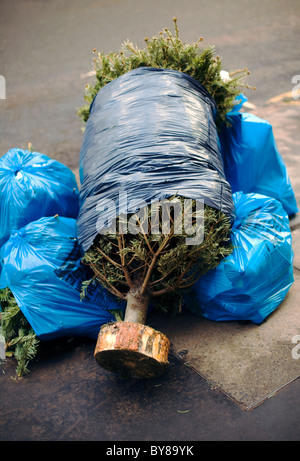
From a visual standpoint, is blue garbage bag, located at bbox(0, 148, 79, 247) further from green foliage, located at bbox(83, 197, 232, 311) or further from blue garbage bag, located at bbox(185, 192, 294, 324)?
blue garbage bag, located at bbox(185, 192, 294, 324)

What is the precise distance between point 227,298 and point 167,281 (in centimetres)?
42

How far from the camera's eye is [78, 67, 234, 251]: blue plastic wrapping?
107 inches

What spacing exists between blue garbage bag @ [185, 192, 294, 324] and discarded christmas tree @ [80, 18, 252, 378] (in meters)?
0.10

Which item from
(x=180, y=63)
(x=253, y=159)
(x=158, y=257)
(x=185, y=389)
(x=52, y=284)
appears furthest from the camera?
(x=253, y=159)

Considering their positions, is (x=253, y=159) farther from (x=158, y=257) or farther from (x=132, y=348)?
(x=132, y=348)

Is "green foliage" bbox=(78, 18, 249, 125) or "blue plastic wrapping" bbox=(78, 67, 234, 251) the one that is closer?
"blue plastic wrapping" bbox=(78, 67, 234, 251)

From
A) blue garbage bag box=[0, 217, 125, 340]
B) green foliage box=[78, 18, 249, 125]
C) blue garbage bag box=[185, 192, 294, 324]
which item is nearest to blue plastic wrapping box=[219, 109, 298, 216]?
green foliage box=[78, 18, 249, 125]

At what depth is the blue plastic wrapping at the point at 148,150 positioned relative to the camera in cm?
271

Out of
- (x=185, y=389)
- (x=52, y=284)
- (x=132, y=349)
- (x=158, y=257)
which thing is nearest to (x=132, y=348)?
(x=132, y=349)

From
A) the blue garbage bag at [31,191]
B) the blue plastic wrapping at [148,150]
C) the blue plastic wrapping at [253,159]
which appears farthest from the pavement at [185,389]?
the blue garbage bag at [31,191]

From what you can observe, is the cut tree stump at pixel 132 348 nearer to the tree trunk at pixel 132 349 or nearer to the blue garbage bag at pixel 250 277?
the tree trunk at pixel 132 349

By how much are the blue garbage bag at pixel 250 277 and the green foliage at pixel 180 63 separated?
1.09 metres

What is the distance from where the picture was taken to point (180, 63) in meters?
3.54

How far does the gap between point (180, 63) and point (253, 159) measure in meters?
0.94
